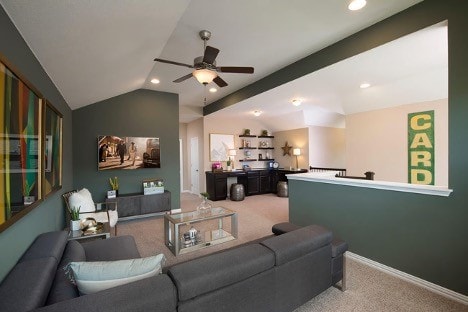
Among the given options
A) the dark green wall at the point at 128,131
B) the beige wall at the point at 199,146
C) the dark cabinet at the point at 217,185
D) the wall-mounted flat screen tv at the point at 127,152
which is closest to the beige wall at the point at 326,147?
the dark cabinet at the point at 217,185

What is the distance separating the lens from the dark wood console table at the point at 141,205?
442 cm

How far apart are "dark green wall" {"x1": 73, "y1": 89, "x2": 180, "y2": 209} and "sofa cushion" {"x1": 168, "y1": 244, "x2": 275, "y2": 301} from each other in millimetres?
4070

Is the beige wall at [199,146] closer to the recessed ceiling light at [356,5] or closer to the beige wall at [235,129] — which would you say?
the beige wall at [235,129]

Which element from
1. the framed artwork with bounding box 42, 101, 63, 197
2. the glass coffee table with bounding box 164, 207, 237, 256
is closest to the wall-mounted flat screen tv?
the framed artwork with bounding box 42, 101, 63, 197

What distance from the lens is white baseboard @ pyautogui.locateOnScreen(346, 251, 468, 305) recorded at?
6.72 ft

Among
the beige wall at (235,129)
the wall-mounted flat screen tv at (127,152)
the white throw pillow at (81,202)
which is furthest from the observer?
the beige wall at (235,129)

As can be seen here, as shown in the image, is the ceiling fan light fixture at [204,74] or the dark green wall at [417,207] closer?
the dark green wall at [417,207]

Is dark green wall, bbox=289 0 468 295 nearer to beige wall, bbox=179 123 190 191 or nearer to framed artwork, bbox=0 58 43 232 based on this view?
framed artwork, bbox=0 58 43 232

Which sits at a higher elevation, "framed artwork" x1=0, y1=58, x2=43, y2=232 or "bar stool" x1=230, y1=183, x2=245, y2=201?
"framed artwork" x1=0, y1=58, x2=43, y2=232

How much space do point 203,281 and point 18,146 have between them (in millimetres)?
1570

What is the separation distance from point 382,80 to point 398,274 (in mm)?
3105

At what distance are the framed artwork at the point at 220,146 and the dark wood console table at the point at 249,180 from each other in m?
0.61

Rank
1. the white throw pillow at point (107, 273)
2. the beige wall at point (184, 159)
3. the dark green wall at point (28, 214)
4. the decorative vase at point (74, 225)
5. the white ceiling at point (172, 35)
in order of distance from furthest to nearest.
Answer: the beige wall at point (184, 159)
the decorative vase at point (74, 225)
the white ceiling at point (172, 35)
the dark green wall at point (28, 214)
the white throw pillow at point (107, 273)

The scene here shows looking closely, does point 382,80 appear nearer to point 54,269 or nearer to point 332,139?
point 332,139
